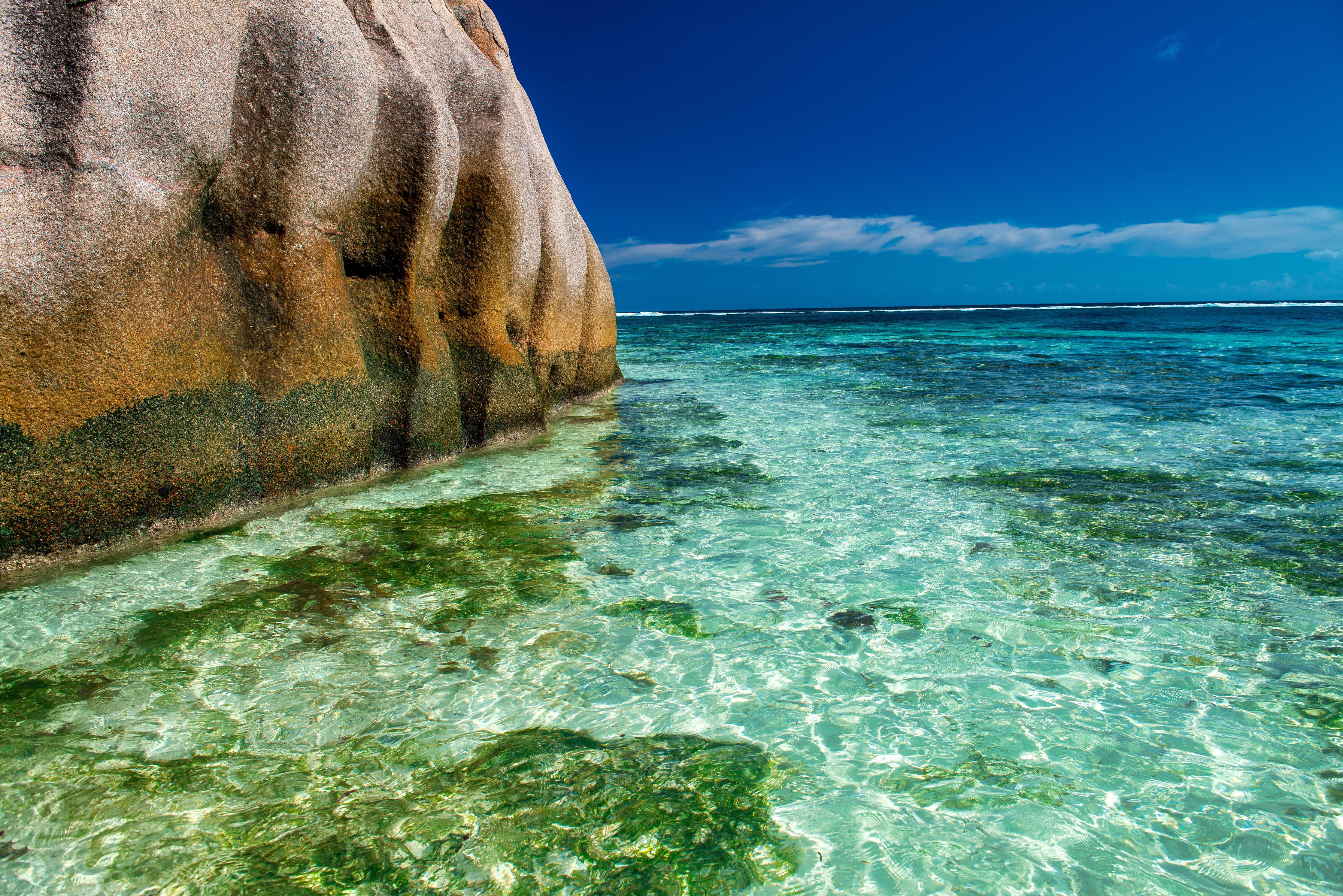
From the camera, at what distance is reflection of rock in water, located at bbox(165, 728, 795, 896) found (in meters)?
2.09

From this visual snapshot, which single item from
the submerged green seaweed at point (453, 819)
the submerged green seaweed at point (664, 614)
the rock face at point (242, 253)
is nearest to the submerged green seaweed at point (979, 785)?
the submerged green seaweed at point (453, 819)

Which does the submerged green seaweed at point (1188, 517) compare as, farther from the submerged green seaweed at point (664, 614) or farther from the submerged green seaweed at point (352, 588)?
the submerged green seaweed at point (352, 588)

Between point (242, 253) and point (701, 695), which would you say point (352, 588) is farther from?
point (242, 253)

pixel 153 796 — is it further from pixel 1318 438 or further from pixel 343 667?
pixel 1318 438

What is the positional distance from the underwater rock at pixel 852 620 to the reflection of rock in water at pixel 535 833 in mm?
1095

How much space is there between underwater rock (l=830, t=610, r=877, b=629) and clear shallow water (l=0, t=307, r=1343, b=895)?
2 cm

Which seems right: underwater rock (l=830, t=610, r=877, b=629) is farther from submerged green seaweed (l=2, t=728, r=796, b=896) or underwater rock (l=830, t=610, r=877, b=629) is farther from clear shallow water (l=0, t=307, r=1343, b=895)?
submerged green seaweed (l=2, t=728, r=796, b=896)

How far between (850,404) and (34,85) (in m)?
9.24

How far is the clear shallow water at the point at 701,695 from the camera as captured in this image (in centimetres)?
220

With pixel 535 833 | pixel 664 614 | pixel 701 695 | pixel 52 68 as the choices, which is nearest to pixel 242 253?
pixel 52 68

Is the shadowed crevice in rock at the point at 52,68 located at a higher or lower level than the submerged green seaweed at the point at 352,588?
higher

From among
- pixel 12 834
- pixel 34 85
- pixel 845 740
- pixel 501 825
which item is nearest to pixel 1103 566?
pixel 845 740

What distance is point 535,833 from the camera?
227cm

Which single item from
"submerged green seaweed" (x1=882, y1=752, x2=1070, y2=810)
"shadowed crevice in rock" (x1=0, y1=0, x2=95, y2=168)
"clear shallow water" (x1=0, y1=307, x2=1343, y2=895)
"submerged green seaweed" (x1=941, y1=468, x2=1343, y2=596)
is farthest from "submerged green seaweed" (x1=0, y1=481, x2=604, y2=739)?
"submerged green seaweed" (x1=941, y1=468, x2=1343, y2=596)
